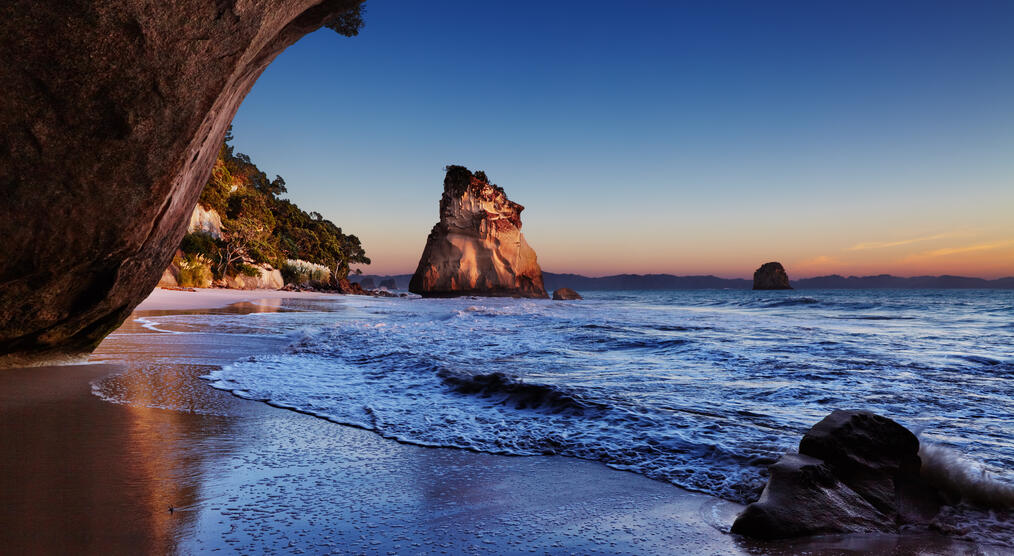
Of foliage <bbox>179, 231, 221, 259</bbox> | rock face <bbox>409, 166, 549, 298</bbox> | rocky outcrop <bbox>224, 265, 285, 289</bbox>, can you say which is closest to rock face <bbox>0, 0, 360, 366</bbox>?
foliage <bbox>179, 231, 221, 259</bbox>

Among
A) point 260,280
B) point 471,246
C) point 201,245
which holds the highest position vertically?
point 471,246

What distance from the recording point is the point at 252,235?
3127 cm

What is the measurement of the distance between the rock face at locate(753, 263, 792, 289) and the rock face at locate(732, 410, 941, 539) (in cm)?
10387

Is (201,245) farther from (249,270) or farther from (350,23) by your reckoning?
(350,23)

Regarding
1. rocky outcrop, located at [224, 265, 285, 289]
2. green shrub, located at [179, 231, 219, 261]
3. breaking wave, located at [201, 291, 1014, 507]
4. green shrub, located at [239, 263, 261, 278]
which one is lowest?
breaking wave, located at [201, 291, 1014, 507]

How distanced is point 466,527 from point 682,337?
364 inches

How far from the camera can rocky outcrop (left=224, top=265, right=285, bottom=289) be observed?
1207 inches

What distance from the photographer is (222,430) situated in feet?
11.2

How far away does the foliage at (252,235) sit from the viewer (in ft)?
96.5

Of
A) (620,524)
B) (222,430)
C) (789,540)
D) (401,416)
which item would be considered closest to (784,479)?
(789,540)

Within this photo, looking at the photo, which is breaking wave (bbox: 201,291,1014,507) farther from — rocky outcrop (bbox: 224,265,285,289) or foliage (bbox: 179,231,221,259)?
rocky outcrop (bbox: 224,265,285,289)

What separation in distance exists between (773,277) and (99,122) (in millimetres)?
106176

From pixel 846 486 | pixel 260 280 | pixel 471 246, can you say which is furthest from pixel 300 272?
pixel 846 486

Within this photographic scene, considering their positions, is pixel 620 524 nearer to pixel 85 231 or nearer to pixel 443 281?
pixel 85 231
